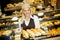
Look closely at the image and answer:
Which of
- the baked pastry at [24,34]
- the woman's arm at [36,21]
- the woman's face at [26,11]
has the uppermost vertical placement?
the woman's face at [26,11]

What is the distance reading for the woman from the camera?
2387 millimetres

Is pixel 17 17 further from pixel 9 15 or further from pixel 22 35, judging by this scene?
pixel 22 35

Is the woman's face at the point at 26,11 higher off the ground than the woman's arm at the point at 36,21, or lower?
higher

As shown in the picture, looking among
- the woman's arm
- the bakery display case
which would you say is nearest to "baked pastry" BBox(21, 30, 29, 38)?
the bakery display case

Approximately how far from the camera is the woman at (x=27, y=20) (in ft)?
7.83

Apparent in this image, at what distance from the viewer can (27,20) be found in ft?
8.04

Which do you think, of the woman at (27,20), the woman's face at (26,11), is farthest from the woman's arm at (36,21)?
the woman's face at (26,11)

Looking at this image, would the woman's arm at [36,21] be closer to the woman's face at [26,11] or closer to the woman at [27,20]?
the woman at [27,20]

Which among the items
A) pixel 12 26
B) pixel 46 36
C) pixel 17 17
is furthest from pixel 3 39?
pixel 46 36

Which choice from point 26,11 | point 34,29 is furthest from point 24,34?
point 26,11

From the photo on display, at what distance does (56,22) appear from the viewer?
260 centimetres

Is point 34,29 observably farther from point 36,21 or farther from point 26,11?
point 26,11

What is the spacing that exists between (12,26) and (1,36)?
0.21 meters

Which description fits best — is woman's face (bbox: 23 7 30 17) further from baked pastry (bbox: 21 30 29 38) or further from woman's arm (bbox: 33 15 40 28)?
baked pastry (bbox: 21 30 29 38)
